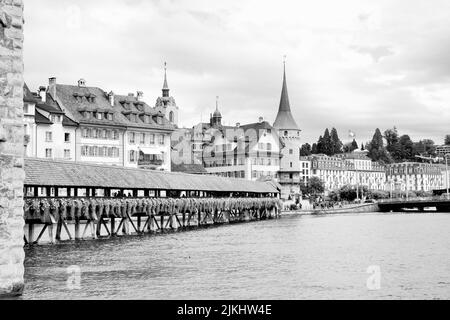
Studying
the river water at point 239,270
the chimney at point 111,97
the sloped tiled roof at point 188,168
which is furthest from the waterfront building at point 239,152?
the river water at point 239,270

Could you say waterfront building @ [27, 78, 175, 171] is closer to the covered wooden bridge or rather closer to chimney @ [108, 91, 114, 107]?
chimney @ [108, 91, 114, 107]

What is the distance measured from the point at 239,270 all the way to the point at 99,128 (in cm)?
5164

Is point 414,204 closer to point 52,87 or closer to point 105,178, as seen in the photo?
point 52,87

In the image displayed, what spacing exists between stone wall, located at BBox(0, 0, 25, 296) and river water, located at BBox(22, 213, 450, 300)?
2.34m

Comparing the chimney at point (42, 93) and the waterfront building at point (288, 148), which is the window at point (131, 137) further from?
the waterfront building at point (288, 148)

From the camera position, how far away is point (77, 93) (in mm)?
74562

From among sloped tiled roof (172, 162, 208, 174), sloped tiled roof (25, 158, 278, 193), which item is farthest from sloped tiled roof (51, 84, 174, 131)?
sloped tiled roof (172, 162, 208, 174)

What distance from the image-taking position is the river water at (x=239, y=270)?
63.9ft

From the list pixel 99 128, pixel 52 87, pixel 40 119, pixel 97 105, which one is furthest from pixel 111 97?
pixel 40 119

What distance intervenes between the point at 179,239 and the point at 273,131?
248 ft

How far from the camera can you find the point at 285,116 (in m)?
121

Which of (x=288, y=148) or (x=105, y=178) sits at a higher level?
(x=288, y=148)
